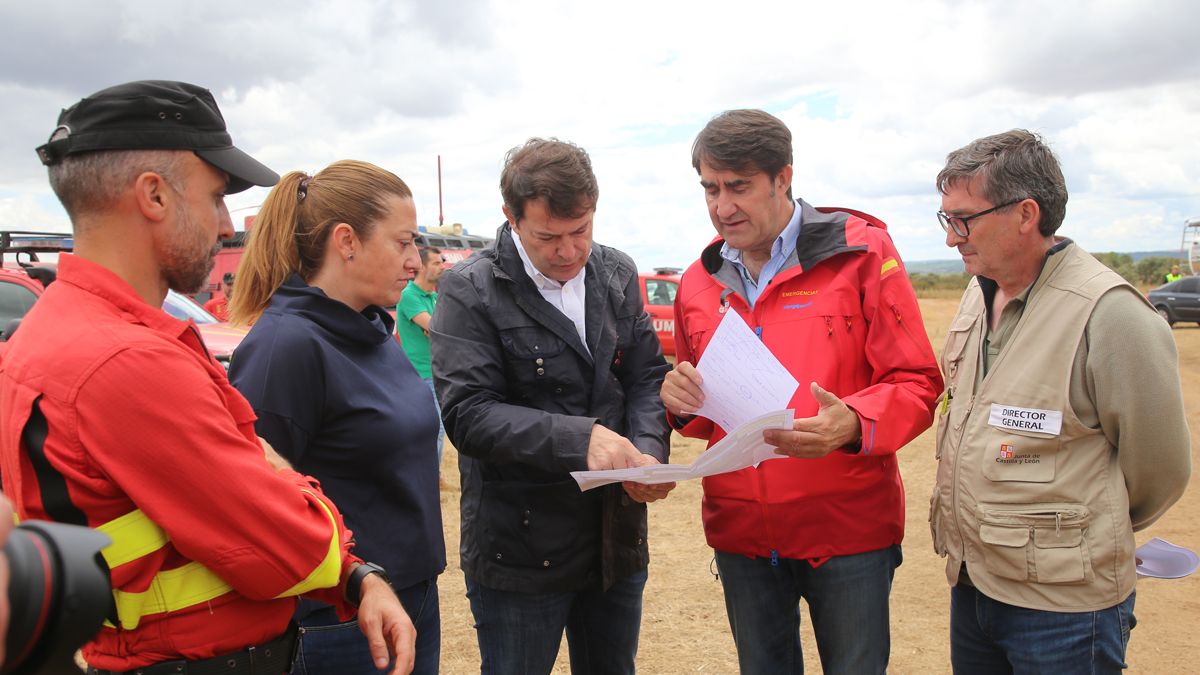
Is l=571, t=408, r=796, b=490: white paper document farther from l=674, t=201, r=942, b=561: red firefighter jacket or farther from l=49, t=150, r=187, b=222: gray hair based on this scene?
l=49, t=150, r=187, b=222: gray hair

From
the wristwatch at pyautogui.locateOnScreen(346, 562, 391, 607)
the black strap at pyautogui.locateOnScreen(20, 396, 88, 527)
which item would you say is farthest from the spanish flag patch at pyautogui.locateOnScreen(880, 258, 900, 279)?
the black strap at pyautogui.locateOnScreen(20, 396, 88, 527)

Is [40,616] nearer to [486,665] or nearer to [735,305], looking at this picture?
[486,665]

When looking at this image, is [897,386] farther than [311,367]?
Yes

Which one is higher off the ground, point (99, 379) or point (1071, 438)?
point (99, 379)

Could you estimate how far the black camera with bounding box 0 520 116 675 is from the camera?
989mm

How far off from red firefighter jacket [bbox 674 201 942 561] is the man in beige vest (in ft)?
0.70

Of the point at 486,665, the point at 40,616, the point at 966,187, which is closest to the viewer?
the point at 40,616

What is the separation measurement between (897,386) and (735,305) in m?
0.57

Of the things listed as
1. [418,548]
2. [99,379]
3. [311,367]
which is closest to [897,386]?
[418,548]

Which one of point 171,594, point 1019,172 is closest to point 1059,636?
point 1019,172

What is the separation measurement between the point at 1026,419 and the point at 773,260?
890 millimetres

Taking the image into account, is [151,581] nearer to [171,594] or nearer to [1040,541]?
[171,594]

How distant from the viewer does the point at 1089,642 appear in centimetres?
235

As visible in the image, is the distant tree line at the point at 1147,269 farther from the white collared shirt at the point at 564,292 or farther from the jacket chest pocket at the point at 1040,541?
the white collared shirt at the point at 564,292
